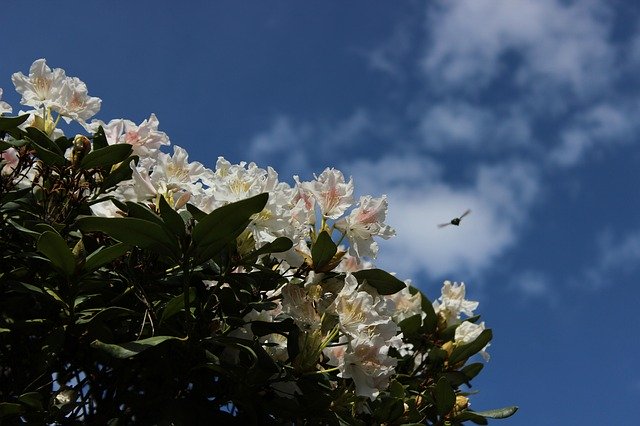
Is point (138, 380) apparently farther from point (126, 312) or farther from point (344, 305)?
point (344, 305)

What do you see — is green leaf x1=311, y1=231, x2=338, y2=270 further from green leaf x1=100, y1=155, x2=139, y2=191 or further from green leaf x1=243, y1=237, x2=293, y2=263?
green leaf x1=100, y1=155, x2=139, y2=191

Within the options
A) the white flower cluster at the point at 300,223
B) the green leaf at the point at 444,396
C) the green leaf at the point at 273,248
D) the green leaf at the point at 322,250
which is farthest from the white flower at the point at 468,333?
the green leaf at the point at 273,248

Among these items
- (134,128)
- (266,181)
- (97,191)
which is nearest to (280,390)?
A: (266,181)

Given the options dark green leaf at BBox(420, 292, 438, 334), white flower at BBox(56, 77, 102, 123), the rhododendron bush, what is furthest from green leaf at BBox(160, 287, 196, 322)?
dark green leaf at BBox(420, 292, 438, 334)

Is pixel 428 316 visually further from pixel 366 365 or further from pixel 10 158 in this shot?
pixel 10 158

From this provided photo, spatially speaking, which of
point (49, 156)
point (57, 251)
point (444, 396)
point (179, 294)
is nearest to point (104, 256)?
point (57, 251)
